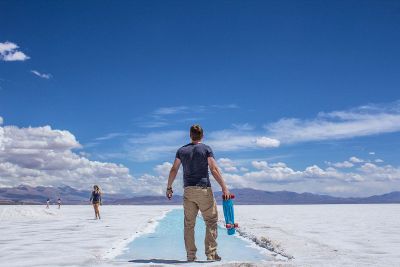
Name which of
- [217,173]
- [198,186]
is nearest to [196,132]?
[217,173]

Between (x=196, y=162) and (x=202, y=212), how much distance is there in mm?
838

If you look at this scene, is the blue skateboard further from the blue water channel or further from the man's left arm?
the man's left arm

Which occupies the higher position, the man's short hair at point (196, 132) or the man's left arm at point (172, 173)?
the man's short hair at point (196, 132)

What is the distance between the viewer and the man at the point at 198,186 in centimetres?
784

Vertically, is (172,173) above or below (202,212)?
above

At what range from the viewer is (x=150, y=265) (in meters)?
7.27

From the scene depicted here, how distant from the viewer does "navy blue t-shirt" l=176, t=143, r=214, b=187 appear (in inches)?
309

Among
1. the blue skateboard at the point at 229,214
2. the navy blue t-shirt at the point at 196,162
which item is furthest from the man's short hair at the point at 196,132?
the blue skateboard at the point at 229,214

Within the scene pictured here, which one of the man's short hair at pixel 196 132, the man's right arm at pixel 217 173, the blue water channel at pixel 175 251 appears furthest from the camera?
the blue water channel at pixel 175 251

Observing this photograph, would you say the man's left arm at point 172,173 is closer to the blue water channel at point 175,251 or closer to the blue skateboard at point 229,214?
the blue skateboard at point 229,214

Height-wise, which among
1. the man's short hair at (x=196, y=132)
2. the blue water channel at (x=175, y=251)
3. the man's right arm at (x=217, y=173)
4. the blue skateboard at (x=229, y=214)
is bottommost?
the blue water channel at (x=175, y=251)

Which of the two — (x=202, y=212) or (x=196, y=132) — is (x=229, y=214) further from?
(x=196, y=132)

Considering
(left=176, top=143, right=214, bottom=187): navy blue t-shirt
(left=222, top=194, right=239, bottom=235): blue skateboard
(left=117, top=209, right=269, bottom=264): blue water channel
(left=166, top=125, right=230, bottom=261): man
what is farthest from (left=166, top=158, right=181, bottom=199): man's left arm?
(left=117, top=209, right=269, bottom=264): blue water channel

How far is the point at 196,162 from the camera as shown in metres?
7.86
